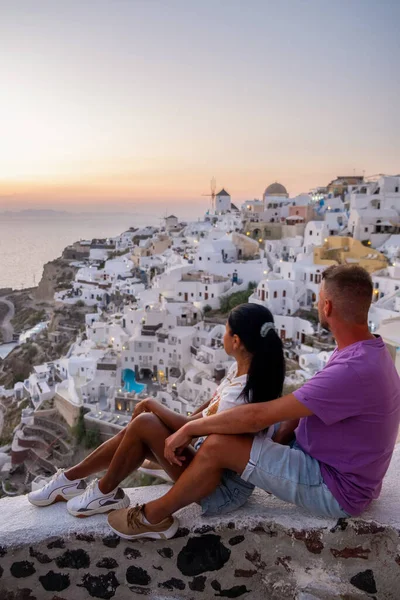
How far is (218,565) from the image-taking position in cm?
Result: 194

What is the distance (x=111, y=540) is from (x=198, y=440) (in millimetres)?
546

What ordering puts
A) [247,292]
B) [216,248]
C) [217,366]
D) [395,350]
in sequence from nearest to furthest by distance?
[395,350] → [217,366] → [247,292] → [216,248]

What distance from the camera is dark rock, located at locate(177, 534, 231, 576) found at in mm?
1938

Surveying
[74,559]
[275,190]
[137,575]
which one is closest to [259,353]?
[137,575]

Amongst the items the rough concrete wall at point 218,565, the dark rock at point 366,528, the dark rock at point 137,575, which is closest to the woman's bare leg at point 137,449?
the rough concrete wall at point 218,565

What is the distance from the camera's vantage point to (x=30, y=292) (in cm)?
4919

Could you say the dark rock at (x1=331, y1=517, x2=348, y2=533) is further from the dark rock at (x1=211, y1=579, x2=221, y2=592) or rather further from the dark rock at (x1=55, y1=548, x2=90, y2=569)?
the dark rock at (x1=55, y1=548, x2=90, y2=569)

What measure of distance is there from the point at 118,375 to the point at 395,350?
43.1 feet

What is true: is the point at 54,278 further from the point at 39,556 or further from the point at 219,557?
the point at 219,557

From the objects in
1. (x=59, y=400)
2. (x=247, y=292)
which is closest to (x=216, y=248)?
(x=247, y=292)

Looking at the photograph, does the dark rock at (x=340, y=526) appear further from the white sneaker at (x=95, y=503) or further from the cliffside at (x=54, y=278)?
the cliffside at (x=54, y=278)

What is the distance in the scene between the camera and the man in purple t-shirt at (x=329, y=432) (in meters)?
1.71

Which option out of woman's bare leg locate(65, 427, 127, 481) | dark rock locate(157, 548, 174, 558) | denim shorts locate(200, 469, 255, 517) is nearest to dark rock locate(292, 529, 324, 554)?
denim shorts locate(200, 469, 255, 517)

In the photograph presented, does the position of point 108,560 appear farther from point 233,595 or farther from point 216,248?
point 216,248
